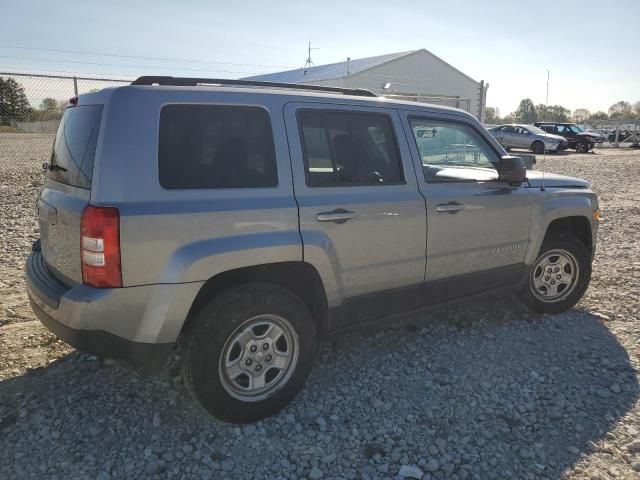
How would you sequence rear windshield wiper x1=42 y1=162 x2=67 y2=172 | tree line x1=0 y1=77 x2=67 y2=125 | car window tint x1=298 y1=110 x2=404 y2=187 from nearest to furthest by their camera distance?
1. rear windshield wiper x1=42 y1=162 x2=67 y2=172
2. car window tint x1=298 y1=110 x2=404 y2=187
3. tree line x1=0 y1=77 x2=67 y2=125

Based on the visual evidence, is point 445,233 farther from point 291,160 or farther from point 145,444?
point 145,444

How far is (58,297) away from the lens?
262 cm

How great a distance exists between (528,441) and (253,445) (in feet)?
5.15

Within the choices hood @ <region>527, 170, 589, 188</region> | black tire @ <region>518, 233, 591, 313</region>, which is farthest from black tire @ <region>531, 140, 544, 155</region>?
black tire @ <region>518, 233, 591, 313</region>

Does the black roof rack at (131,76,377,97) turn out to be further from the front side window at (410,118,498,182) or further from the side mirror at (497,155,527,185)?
the side mirror at (497,155,527,185)

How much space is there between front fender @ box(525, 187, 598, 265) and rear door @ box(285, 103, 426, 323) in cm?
131

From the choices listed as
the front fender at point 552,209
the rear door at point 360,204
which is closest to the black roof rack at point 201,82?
the rear door at point 360,204

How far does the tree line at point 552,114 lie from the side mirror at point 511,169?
5066 centimetres

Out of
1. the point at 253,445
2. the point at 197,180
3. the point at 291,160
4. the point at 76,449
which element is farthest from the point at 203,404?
the point at 291,160

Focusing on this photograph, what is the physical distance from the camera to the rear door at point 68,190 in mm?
2561

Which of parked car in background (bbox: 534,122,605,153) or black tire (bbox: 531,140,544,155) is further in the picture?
parked car in background (bbox: 534,122,605,153)

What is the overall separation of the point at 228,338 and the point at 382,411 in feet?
3.62

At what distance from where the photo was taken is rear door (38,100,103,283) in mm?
2561

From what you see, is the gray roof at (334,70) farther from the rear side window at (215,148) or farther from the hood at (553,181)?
the rear side window at (215,148)
